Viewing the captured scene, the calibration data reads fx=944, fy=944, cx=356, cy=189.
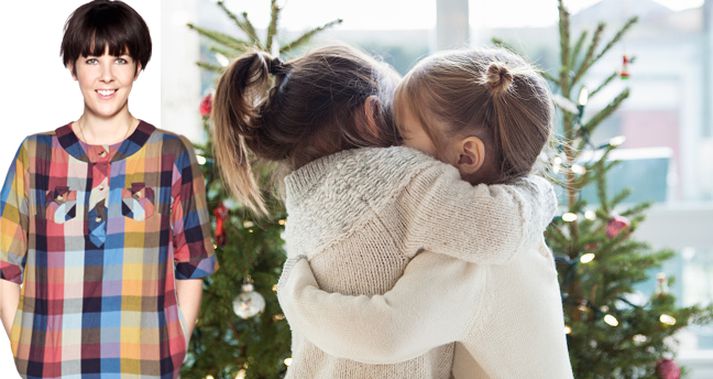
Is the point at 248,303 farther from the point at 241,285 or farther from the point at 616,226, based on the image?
the point at 616,226

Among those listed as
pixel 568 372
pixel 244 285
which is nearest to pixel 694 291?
pixel 244 285

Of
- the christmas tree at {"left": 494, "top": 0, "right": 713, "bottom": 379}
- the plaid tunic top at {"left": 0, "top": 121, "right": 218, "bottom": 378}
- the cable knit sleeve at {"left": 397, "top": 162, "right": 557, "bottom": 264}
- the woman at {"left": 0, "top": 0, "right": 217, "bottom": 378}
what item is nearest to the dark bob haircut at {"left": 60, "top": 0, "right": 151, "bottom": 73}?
the woman at {"left": 0, "top": 0, "right": 217, "bottom": 378}

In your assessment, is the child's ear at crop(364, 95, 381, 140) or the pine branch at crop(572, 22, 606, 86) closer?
the child's ear at crop(364, 95, 381, 140)

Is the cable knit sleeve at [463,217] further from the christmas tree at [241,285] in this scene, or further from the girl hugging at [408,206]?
the christmas tree at [241,285]

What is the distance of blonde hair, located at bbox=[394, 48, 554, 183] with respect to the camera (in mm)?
1428

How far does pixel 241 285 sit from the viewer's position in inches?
92.7

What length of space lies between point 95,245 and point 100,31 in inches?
15.6

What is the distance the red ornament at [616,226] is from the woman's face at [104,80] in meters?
1.34

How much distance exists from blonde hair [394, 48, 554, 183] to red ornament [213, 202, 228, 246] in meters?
0.93

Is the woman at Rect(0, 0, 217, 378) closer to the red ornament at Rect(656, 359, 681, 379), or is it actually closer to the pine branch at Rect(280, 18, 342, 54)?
the pine branch at Rect(280, 18, 342, 54)

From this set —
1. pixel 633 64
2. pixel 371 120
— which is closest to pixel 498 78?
pixel 371 120

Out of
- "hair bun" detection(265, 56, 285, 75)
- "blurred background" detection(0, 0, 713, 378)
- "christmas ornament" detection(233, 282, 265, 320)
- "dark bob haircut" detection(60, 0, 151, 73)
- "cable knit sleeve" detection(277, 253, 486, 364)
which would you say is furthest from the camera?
"blurred background" detection(0, 0, 713, 378)

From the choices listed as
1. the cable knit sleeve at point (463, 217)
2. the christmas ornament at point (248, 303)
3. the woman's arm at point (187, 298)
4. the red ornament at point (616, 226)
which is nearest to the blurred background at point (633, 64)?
the red ornament at point (616, 226)

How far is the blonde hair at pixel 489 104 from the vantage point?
1428 millimetres
